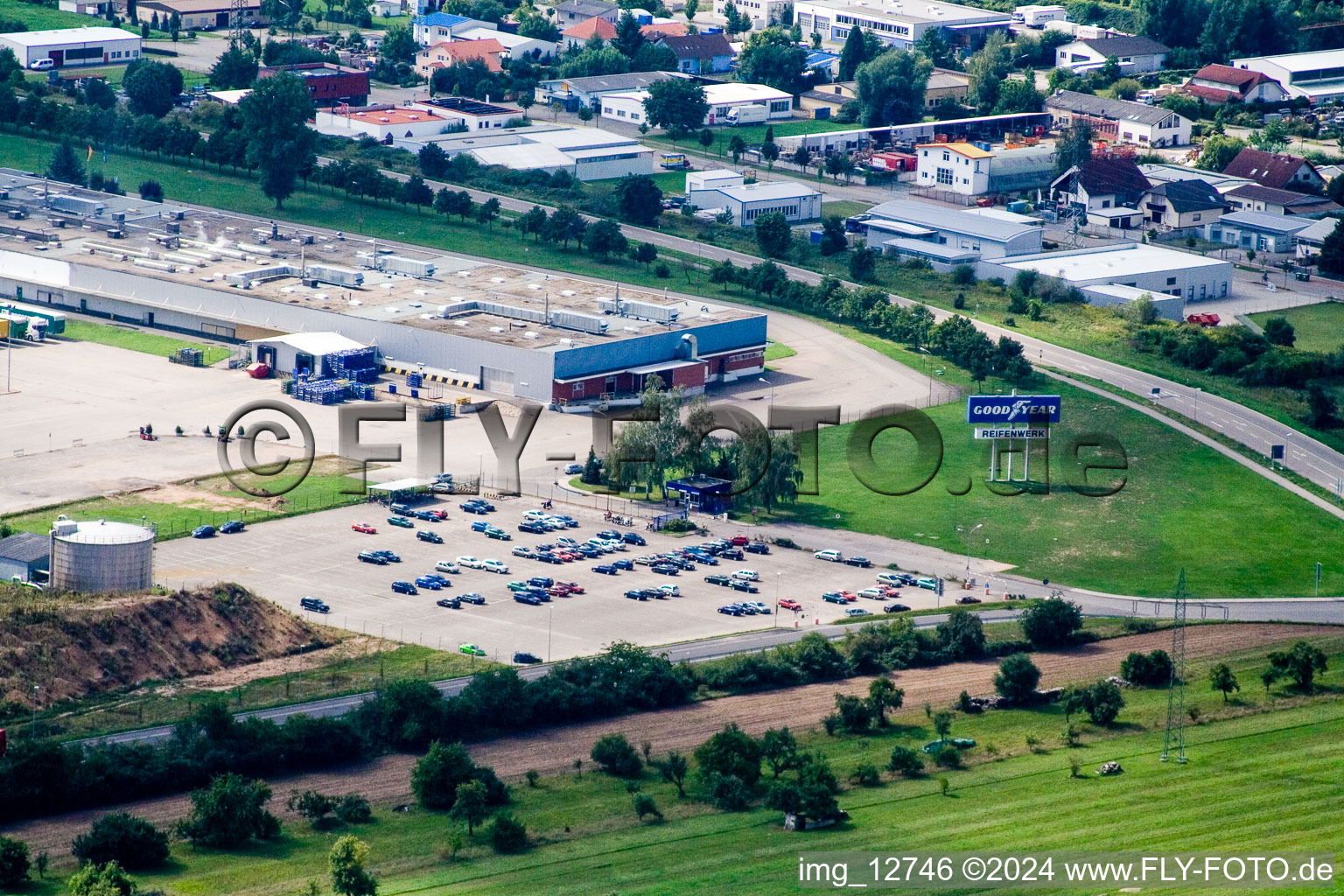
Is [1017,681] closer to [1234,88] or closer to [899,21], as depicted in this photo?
[1234,88]

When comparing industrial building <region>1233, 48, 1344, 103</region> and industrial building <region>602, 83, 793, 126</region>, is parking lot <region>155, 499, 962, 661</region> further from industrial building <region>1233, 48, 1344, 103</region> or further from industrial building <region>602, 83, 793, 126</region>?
industrial building <region>1233, 48, 1344, 103</region>

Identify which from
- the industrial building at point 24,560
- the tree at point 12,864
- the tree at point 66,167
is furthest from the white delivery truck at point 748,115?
the tree at point 12,864

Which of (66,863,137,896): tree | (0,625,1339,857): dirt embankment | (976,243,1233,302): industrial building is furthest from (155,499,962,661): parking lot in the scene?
(976,243,1233,302): industrial building

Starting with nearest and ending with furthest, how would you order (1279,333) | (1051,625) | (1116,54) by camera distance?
1. (1051,625)
2. (1279,333)
3. (1116,54)

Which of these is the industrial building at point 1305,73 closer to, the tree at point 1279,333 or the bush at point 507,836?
the tree at point 1279,333

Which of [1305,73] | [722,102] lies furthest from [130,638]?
[1305,73]
